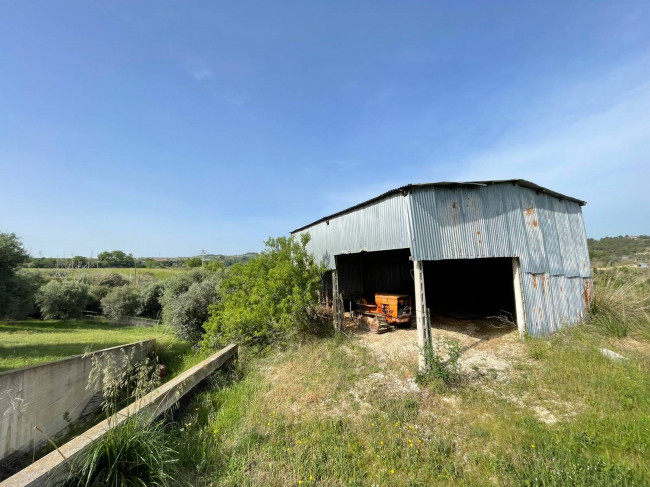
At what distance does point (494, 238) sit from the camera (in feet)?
29.9

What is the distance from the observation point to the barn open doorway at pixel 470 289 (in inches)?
529

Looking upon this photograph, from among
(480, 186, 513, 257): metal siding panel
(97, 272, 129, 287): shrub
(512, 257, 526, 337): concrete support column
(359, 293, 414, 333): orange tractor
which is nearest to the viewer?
(480, 186, 513, 257): metal siding panel

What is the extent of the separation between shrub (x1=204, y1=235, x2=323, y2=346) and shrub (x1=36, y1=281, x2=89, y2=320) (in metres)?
25.2

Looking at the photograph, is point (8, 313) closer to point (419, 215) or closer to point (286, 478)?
point (286, 478)

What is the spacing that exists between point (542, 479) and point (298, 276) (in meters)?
8.66

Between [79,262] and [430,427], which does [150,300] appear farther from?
[79,262]

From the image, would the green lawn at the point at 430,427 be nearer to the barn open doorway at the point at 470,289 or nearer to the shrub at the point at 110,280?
the barn open doorway at the point at 470,289

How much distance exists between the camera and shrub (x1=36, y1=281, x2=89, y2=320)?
84.0 ft

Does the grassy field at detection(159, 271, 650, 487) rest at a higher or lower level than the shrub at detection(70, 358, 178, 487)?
lower

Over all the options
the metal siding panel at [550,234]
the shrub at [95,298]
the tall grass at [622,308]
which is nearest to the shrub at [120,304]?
the shrub at [95,298]

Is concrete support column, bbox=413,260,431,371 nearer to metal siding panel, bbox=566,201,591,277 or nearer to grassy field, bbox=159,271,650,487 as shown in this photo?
grassy field, bbox=159,271,650,487

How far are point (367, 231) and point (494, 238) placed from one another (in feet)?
14.2

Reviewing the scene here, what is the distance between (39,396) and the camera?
6.94 meters

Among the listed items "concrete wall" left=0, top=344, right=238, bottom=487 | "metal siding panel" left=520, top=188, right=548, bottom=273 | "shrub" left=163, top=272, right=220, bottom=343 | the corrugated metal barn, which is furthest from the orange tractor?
"shrub" left=163, top=272, right=220, bottom=343
